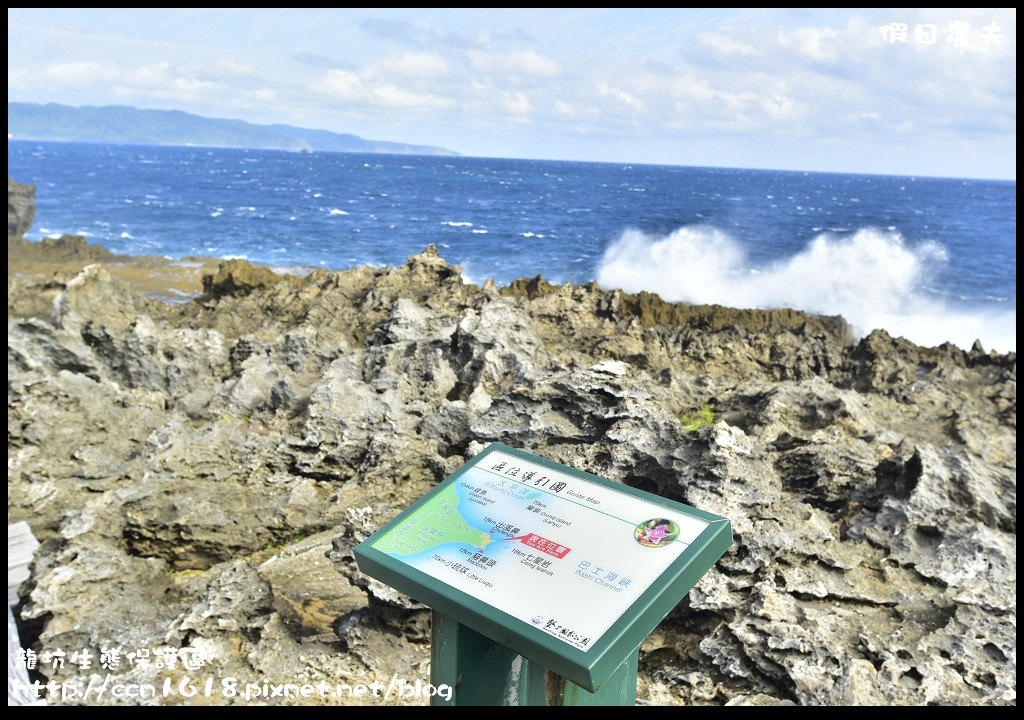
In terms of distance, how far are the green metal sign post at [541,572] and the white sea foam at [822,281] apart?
77.7ft

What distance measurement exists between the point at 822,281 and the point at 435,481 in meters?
31.9

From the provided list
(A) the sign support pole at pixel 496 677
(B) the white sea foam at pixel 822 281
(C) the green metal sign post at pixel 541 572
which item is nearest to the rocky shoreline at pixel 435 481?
(A) the sign support pole at pixel 496 677

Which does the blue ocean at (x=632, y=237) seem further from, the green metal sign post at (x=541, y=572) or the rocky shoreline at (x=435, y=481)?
the green metal sign post at (x=541, y=572)

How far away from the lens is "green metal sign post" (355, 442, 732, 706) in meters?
2.62

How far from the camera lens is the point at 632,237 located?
47.2 metres

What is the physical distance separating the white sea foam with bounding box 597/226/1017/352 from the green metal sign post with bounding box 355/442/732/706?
77.7 ft

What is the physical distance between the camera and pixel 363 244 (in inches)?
1762

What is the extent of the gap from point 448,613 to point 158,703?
8.83ft

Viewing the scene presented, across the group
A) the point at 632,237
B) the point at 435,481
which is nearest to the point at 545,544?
the point at 435,481

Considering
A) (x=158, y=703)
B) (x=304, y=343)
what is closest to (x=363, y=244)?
(x=304, y=343)

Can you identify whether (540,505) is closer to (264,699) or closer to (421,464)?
(264,699)

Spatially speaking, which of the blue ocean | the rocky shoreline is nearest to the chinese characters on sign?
the rocky shoreline

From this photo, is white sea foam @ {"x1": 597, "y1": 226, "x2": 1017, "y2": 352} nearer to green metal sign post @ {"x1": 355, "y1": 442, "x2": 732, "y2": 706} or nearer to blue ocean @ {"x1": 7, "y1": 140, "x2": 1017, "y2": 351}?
blue ocean @ {"x1": 7, "y1": 140, "x2": 1017, "y2": 351}

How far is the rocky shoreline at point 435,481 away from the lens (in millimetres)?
4551
